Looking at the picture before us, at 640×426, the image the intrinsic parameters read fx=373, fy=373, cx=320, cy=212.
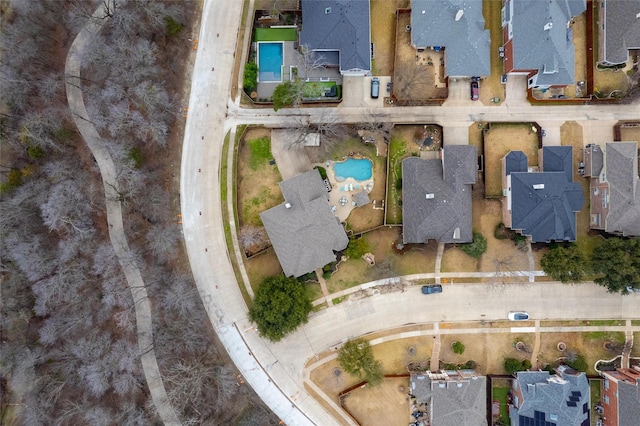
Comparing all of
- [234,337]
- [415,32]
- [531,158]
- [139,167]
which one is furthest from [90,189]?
[531,158]

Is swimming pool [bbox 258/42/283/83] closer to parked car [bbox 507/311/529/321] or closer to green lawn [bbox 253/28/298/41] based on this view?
green lawn [bbox 253/28/298/41]

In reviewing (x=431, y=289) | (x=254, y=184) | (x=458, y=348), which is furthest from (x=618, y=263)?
(x=254, y=184)

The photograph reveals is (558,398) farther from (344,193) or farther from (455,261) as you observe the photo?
(344,193)

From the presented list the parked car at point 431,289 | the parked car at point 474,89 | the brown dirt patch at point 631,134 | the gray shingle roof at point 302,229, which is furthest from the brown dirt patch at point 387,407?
the brown dirt patch at point 631,134

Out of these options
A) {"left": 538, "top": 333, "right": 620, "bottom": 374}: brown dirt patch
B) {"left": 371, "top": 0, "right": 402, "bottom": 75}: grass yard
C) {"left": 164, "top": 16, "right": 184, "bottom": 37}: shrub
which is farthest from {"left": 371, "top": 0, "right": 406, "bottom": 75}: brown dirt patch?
{"left": 538, "top": 333, "right": 620, "bottom": 374}: brown dirt patch

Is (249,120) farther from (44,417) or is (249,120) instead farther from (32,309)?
(44,417)
